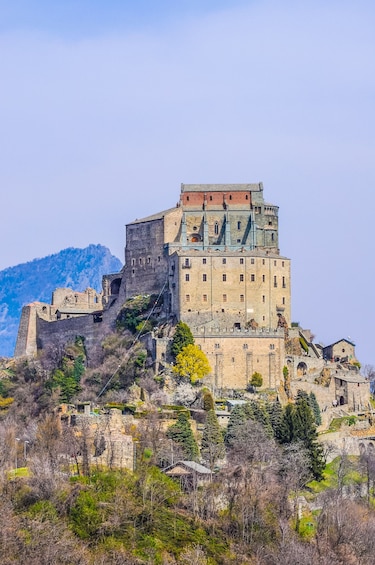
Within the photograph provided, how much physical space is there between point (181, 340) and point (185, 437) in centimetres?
1149

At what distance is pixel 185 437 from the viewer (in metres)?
80.6

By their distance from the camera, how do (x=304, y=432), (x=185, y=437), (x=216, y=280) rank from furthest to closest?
1. (x=216, y=280)
2. (x=304, y=432)
3. (x=185, y=437)

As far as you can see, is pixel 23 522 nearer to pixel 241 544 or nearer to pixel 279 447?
pixel 241 544

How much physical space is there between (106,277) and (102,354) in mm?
11744

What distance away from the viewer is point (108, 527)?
212ft

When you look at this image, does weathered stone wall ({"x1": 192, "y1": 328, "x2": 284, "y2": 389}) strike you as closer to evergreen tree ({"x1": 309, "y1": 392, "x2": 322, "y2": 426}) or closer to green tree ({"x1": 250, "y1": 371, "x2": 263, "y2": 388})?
green tree ({"x1": 250, "y1": 371, "x2": 263, "y2": 388})

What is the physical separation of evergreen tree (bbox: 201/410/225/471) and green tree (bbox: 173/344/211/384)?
19.2ft

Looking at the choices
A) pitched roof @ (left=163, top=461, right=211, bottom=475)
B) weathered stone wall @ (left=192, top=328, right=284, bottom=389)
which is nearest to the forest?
pitched roof @ (left=163, top=461, right=211, bottom=475)

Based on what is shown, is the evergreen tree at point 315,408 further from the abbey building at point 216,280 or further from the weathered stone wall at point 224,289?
the weathered stone wall at point 224,289

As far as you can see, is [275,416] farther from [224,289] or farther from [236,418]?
[224,289]

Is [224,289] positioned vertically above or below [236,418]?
above

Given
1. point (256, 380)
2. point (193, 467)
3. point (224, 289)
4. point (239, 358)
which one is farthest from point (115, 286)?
point (193, 467)

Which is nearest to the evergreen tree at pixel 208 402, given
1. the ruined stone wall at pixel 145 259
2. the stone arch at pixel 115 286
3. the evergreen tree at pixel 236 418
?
the evergreen tree at pixel 236 418

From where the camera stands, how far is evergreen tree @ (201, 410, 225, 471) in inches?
3137
